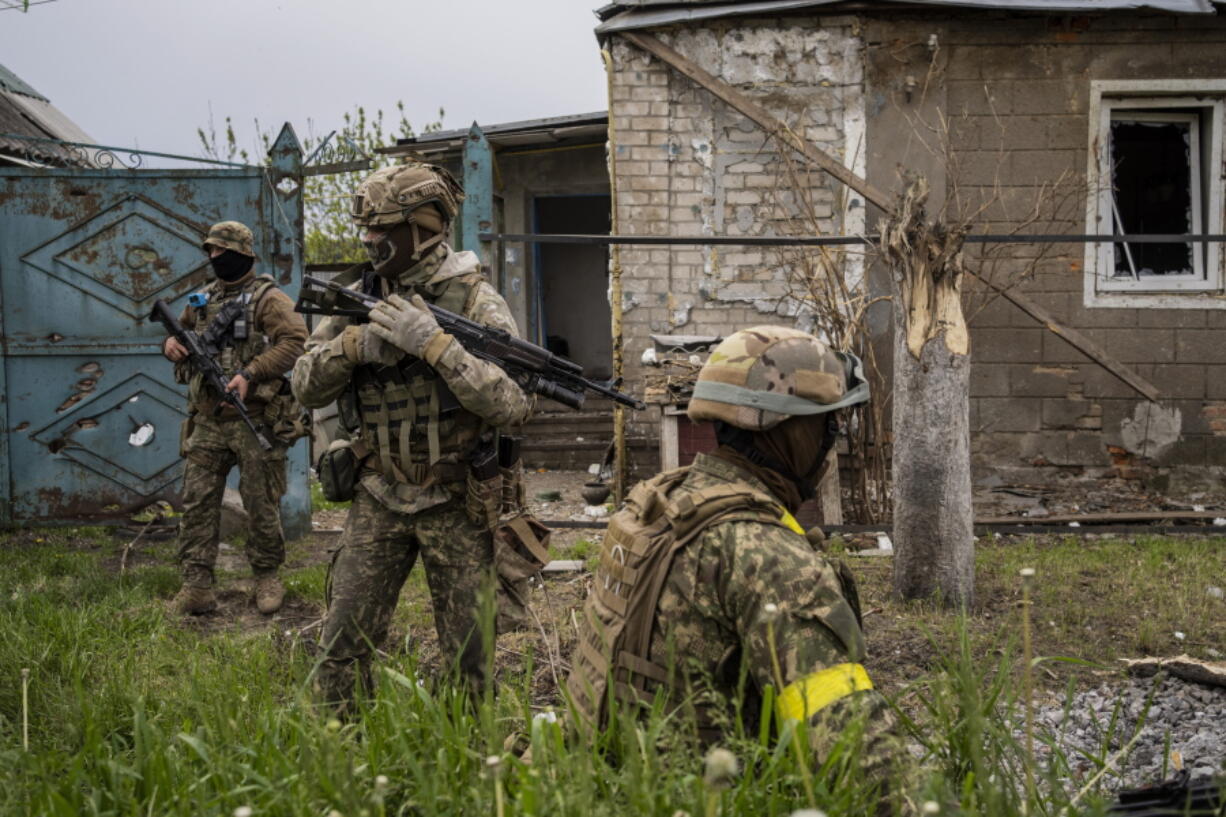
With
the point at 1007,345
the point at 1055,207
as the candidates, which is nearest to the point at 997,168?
the point at 1055,207

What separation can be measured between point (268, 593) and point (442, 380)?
99.0 inches

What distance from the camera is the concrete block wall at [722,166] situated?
8.21 metres

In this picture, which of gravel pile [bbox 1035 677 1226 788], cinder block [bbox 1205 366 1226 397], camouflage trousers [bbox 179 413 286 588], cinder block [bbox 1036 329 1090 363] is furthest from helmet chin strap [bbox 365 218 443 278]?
cinder block [bbox 1205 366 1226 397]

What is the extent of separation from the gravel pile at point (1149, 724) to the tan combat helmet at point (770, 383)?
1700mm

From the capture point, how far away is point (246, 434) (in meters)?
5.54

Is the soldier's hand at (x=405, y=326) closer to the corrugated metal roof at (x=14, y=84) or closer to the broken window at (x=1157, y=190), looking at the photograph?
the broken window at (x=1157, y=190)

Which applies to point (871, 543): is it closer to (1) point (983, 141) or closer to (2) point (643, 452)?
(2) point (643, 452)

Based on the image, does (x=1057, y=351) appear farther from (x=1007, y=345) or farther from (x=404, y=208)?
(x=404, y=208)

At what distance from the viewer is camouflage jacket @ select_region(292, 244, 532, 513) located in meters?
3.35

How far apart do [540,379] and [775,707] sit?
1.93 metres

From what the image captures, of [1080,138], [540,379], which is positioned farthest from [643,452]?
[540,379]

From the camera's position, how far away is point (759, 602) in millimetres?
1974

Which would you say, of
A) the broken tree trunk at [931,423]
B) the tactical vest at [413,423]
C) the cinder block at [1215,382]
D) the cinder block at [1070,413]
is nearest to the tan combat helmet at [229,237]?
the tactical vest at [413,423]

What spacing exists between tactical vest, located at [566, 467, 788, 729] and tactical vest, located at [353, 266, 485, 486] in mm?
1343
